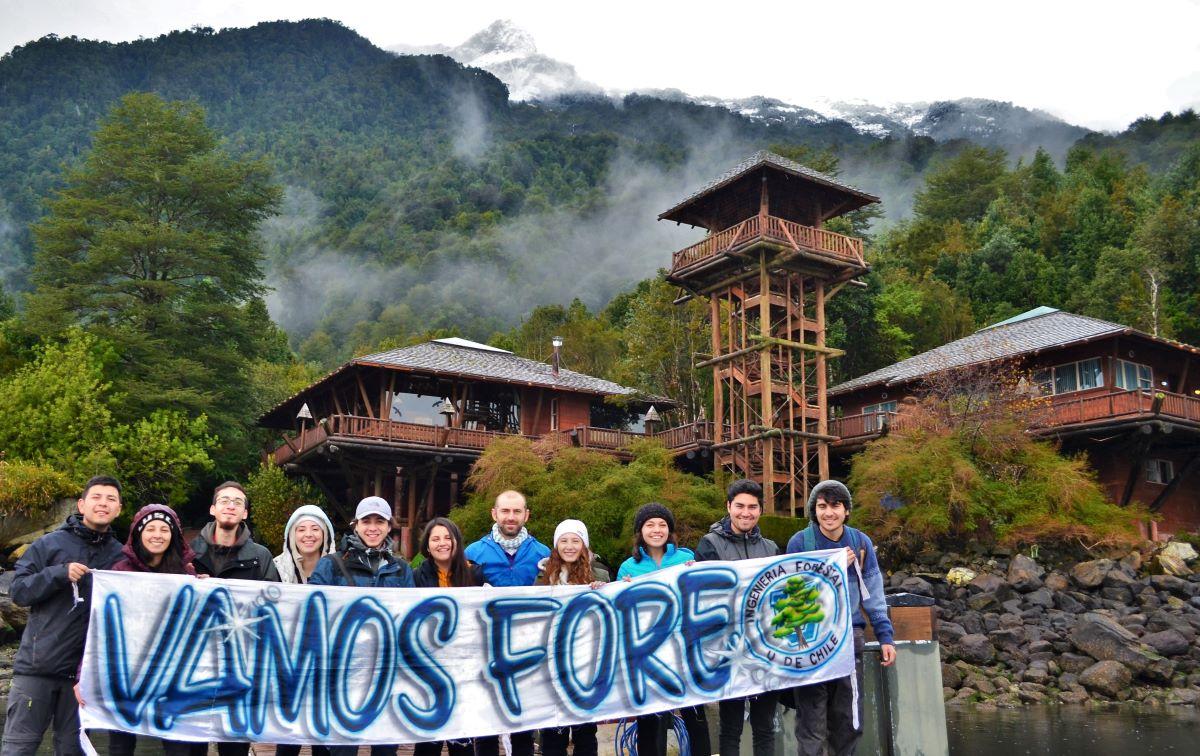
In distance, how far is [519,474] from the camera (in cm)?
2856

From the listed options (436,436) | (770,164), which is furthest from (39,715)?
(770,164)

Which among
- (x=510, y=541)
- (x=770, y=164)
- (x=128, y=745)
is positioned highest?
(x=770, y=164)

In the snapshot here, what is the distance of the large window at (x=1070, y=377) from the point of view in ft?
95.8

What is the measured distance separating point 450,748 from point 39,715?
8.23ft

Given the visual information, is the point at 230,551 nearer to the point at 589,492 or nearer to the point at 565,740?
the point at 565,740

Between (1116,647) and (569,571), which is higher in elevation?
(569,571)

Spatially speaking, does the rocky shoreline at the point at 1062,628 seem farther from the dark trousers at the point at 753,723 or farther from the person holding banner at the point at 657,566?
the dark trousers at the point at 753,723

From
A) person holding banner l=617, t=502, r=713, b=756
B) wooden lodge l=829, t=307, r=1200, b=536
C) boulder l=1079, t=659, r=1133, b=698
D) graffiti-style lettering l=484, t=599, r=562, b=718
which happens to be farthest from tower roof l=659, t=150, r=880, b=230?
graffiti-style lettering l=484, t=599, r=562, b=718

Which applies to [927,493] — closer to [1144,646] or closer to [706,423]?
[1144,646]

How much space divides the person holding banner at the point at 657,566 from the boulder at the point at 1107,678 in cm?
1551

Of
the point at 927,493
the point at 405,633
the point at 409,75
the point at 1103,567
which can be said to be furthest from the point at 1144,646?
the point at 409,75

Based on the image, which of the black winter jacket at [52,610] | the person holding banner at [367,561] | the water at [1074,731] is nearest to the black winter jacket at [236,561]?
the person holding banner at [367,561]

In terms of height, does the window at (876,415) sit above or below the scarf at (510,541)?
above

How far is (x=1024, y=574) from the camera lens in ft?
80.5
